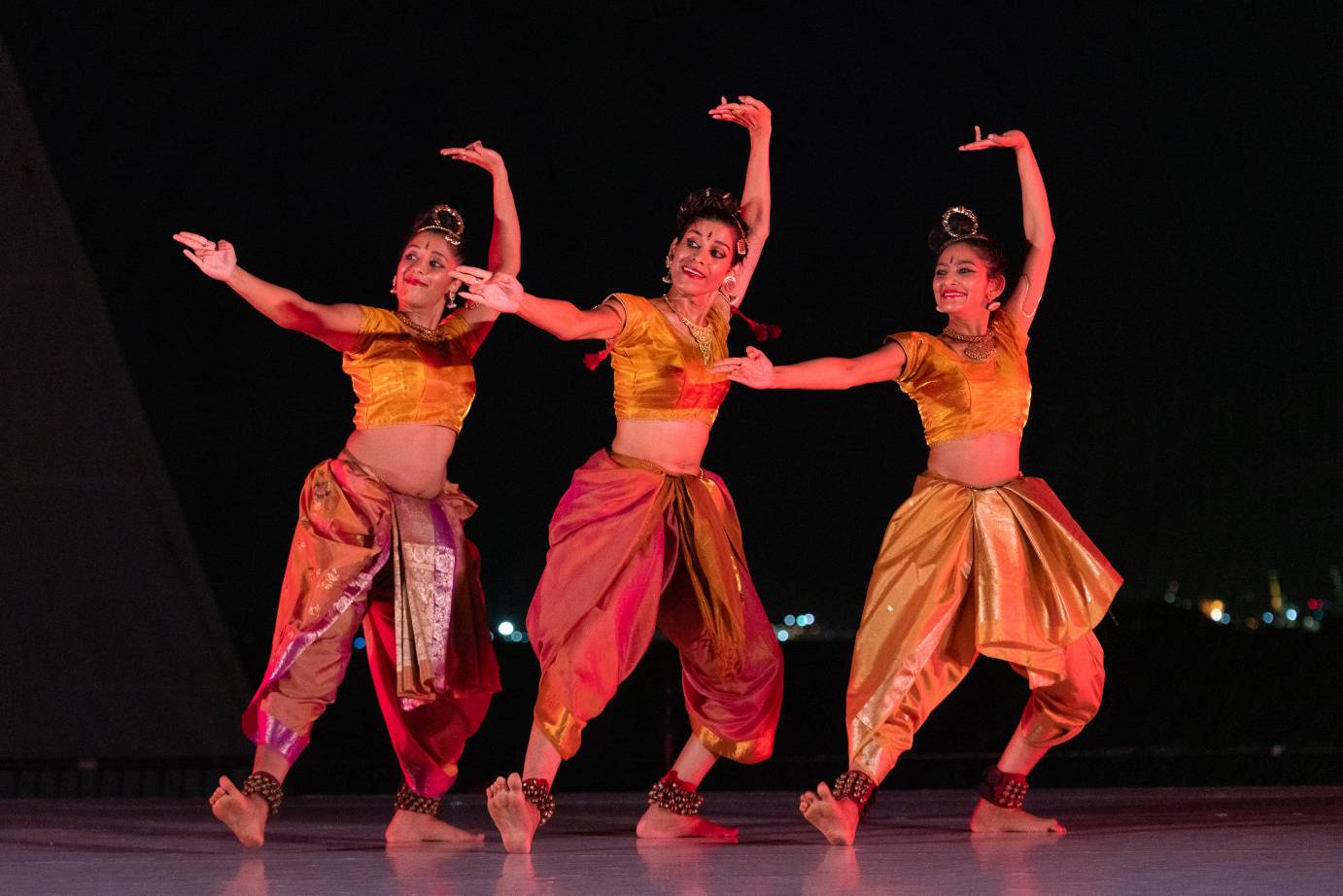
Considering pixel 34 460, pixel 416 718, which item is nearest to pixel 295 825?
pixel 416 718

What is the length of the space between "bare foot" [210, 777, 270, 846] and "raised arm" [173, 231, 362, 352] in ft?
3.18

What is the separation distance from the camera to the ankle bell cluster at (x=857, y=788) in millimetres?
3770

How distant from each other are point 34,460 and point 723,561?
10.6 ft

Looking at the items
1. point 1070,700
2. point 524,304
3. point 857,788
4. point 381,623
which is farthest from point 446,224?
point 1070,700

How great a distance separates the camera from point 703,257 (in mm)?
4086

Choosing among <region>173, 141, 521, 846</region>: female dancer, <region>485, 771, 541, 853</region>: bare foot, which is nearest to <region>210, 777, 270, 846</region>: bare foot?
<region>173, 141, 521, 846</region>: female dancer

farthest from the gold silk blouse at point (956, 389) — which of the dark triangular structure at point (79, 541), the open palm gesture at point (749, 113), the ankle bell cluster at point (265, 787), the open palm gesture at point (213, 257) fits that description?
the dark triangular structure at point (79, 541)

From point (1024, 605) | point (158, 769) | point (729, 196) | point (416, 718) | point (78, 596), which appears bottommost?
point (158, 769)

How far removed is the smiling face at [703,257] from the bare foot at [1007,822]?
1399mm

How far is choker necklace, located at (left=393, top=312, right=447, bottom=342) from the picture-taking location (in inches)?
160

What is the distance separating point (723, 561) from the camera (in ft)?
12.9

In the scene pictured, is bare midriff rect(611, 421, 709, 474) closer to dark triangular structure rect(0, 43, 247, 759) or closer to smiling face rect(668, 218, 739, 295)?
smiling face rect(668, 218, 739, 295)

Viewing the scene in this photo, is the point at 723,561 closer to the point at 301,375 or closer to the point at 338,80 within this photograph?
the point at 338,80

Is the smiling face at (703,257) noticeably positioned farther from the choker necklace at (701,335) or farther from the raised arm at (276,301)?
the raised arm at (276,301)
